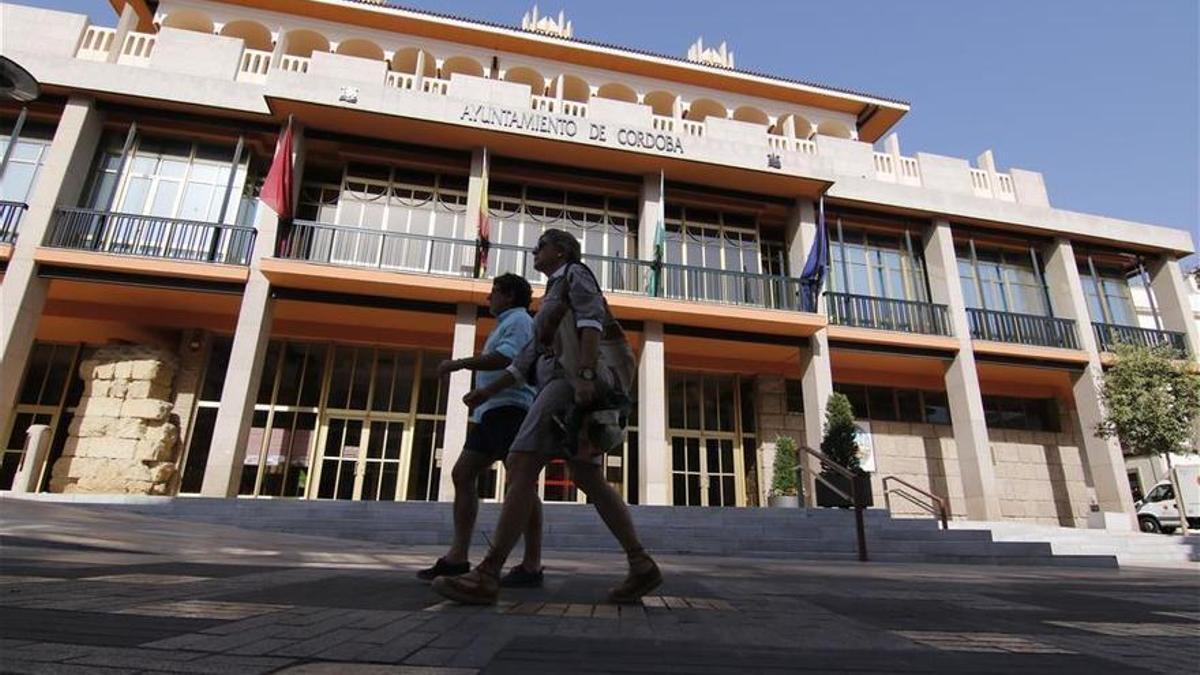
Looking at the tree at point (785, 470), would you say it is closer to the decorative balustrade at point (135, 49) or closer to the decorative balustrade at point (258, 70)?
the decorative balustrade at point (258, 70)

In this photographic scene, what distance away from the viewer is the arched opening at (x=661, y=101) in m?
19.8

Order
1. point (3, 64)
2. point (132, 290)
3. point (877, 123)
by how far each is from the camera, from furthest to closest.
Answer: point (877, 123)
point (132, 290)
point (3, 64)

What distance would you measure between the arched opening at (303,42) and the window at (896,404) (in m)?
18.4

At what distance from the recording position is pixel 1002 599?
141 inches

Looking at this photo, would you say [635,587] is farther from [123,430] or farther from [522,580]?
[123,430]

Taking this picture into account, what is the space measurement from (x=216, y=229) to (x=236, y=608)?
1296 cm

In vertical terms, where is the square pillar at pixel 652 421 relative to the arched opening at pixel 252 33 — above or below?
below

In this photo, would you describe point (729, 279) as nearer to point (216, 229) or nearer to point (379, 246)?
point (379, 246)

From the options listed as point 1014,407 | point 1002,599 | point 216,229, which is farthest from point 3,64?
point 1014,407

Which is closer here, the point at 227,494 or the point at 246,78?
the point at 227,494

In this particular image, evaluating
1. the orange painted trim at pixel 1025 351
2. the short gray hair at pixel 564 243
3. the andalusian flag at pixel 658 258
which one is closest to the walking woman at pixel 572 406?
the short gray hair at pixel 564 243

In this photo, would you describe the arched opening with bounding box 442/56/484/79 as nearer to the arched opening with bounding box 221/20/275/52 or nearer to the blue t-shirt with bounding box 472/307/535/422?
the arched opening with bounding box 221/20/275/52

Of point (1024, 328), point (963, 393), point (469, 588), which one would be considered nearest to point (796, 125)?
point (1024, 328)

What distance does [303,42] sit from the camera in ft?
59.2
